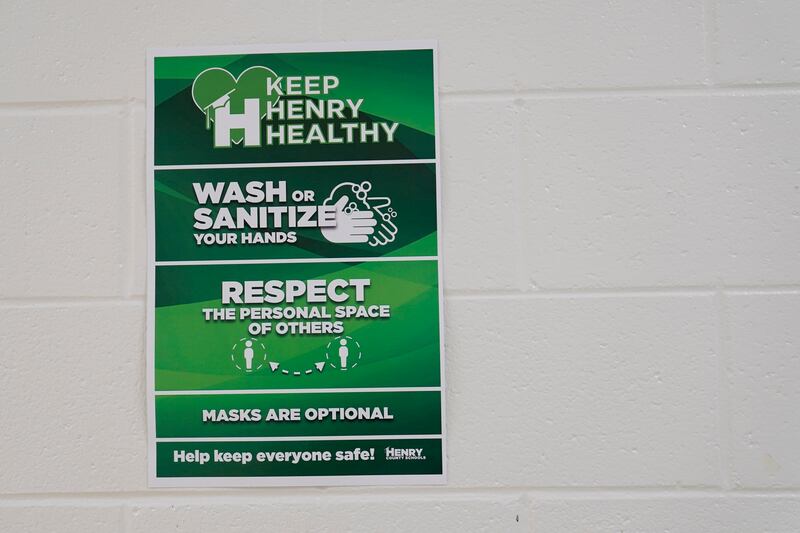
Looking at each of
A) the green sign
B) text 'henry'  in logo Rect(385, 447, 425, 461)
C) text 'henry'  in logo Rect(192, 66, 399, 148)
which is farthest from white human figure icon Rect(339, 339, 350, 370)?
text 'henry'  in logo Rect(192, 66, 399, 148)

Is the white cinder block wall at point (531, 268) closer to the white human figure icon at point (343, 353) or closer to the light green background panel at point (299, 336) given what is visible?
the light green background panel at point (299, 336)

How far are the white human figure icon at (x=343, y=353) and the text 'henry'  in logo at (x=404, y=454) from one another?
156 millimetres

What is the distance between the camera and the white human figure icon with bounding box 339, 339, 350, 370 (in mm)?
1065

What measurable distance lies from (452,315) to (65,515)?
0.73m

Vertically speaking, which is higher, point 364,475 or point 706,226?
point 706,226

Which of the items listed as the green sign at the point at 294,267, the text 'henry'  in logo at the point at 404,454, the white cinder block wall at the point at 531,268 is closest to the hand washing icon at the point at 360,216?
the green sign at the point at 294,267

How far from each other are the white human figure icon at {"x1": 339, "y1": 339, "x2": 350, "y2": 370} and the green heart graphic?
0.39m

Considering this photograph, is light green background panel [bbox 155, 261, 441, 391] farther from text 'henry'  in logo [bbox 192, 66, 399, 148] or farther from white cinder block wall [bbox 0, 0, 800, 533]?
text 'henry'  in logo [bbox 192, 66, 399, 148]

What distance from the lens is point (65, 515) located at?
3.50ft

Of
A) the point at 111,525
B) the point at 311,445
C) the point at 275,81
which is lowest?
the point at 111,525

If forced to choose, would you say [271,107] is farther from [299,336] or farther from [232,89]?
[299,336]

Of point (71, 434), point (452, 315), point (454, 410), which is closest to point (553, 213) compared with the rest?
point (452, 315)

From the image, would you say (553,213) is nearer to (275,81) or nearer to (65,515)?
(275,81)

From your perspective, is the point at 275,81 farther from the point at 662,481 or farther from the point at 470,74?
the point at 662,481
